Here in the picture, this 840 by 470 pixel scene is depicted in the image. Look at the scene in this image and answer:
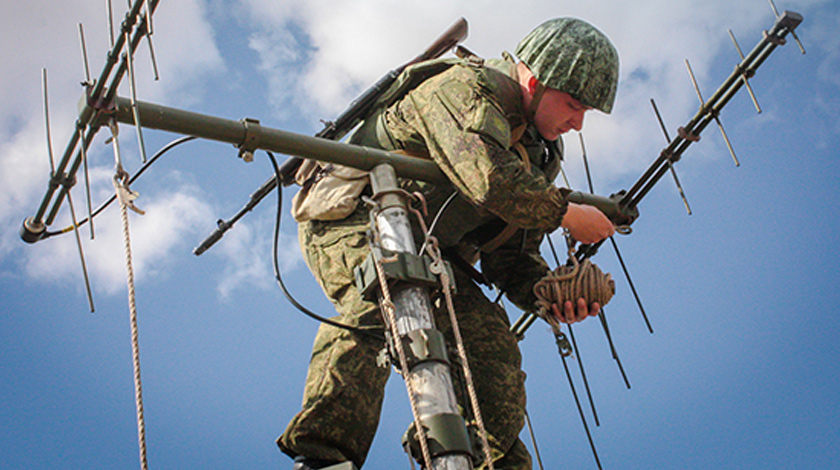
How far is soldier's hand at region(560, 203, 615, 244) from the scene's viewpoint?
166 inches

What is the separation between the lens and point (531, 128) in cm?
439

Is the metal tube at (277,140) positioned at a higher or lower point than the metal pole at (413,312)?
higher

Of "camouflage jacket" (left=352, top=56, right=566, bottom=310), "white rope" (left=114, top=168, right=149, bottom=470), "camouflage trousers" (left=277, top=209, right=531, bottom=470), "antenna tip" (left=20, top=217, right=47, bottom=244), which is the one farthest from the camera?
"antenna tip" (left=20, top=217, right=47, bottom=244)

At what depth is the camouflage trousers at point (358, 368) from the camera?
11.2ft

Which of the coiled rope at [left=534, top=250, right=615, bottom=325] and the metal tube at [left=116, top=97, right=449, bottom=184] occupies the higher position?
the metal tube at [left=116, top=97, right=449, bottom=184]

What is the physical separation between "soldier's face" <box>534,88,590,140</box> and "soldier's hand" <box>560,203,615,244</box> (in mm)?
440

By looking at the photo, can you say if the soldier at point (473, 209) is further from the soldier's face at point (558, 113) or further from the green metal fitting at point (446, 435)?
the green metal fitting at point (446, 435)

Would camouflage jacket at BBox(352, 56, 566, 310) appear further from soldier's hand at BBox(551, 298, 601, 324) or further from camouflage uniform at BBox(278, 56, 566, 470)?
soldier's hand at BBox(551, 298, 601, 324)

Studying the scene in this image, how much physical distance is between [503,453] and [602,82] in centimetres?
202

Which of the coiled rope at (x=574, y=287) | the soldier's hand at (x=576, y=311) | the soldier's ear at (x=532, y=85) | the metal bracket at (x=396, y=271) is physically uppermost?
the soldier's ear at (x=532, y=85)

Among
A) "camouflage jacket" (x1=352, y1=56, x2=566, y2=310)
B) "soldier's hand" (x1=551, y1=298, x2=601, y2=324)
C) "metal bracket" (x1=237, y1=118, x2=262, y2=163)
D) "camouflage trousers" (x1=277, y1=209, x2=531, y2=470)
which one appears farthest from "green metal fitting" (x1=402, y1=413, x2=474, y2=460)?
"metal bracket" (x1=237, y1=118, x2=262, y2=163)

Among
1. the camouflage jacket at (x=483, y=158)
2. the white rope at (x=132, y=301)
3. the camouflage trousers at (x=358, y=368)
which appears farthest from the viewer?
the camouflage jacket at (x=483, y=158)

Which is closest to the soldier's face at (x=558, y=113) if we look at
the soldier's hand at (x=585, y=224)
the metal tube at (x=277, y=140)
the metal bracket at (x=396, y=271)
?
the soldier's hand at (x=585, y=224)

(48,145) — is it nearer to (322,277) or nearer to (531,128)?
(322,277)
